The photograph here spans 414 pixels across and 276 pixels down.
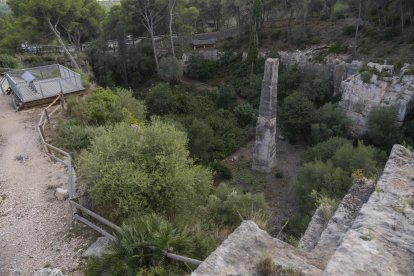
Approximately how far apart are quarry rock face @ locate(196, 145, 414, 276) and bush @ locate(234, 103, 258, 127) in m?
19.4

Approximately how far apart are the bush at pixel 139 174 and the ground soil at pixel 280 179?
697 centimetres

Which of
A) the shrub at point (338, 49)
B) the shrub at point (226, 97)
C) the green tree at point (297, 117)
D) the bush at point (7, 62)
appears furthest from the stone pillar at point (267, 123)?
the bush at point (7, 62)

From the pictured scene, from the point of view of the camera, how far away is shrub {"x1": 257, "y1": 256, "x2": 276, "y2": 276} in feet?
12.2

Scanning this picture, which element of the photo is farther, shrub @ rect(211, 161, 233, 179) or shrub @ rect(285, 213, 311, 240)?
shrub @ rect(211, 161, 233, 179)

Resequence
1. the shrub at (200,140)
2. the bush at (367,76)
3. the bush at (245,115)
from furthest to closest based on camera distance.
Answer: the bush at (245,115), the bush at (367,76), the shrub at (200,140)

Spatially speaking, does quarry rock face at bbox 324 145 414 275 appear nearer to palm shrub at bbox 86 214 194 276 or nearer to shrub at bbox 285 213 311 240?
palm shrub at bbox 86 214 194 276

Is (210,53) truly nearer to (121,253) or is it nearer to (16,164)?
(16,164)

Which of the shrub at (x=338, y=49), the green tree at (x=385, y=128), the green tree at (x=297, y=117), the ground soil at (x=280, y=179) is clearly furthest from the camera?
the shrub at (x=338, y=49)

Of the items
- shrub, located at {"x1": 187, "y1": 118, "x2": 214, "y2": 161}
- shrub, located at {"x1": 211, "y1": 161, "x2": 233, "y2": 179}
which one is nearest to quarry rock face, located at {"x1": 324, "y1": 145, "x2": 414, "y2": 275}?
shrub, located at {"x1": 211, "y1": 161, "x2": 233, "y2": 179}

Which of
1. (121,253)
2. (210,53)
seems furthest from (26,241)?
(210,53)

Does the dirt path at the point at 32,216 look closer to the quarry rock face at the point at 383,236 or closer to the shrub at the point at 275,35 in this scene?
the quarry rock face at the point at 383,236

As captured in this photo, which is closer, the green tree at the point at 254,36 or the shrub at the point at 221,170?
the shrub at the point at 221,170

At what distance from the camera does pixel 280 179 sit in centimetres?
1859

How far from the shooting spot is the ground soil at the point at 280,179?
50.0 ft
